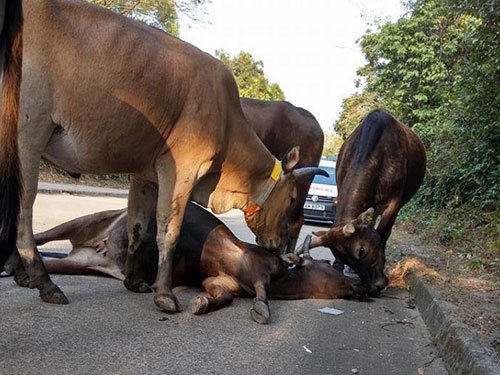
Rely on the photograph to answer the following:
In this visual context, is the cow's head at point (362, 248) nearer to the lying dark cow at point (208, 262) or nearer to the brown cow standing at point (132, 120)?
the lying dark cow at point (208, 262)

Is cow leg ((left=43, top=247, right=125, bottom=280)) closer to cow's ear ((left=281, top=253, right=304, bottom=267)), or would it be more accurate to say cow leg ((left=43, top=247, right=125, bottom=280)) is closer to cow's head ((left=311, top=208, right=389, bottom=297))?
cow's ear ((left=281, top=253, right=304, bottom=267))

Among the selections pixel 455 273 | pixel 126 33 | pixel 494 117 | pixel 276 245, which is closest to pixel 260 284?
pixel 276 245

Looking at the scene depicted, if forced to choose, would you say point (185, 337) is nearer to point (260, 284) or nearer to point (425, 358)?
point (260, 284)

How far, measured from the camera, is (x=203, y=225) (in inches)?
231

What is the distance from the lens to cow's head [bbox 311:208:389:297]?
6.36 metres

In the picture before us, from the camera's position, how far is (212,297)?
17.1 ft

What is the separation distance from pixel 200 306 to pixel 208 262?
0.87 metres

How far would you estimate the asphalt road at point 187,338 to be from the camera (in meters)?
3.49

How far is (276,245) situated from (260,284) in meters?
0.81

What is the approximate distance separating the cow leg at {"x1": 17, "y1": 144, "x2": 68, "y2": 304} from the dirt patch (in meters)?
3.11

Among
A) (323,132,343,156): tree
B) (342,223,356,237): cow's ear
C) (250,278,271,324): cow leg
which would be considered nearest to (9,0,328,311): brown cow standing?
(250,278,271,324): cow leg

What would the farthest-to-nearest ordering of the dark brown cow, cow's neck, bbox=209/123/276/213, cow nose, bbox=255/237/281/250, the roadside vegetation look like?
the roadside vegetation, the dark brown cow, cow nose, bbox=255/237/281/250, cow's neck, bbox=209/123/276/213

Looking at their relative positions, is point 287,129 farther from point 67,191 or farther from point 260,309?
point 67,191

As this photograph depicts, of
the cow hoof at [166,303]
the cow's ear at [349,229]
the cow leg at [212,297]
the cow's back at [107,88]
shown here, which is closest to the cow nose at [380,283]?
the cow's ear at [349,229]
